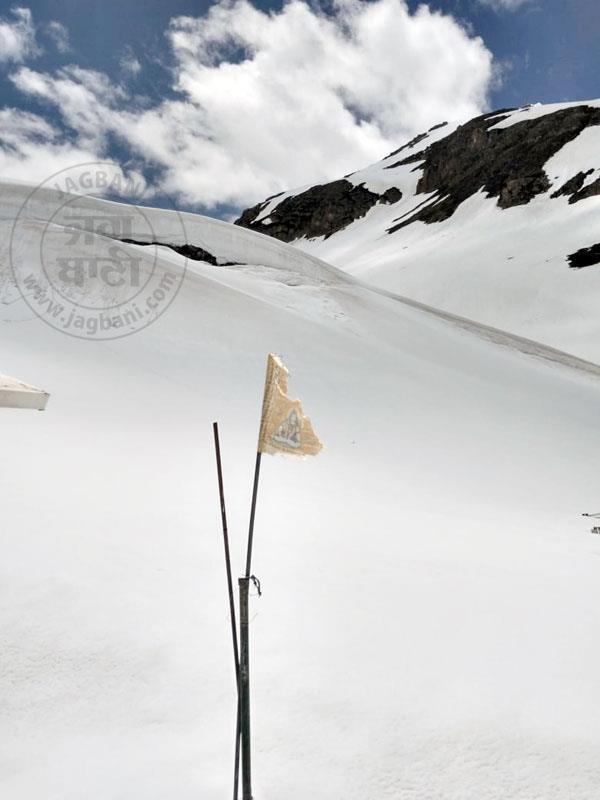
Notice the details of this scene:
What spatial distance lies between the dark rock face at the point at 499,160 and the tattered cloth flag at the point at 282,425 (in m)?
45.1

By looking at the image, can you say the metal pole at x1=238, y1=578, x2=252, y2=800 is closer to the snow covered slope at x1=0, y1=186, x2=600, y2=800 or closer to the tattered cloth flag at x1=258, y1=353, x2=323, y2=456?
the snow covered slope at x1=0, y1=186, x2=600, y2=800

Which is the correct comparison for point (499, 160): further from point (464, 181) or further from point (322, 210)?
point (322, 210)

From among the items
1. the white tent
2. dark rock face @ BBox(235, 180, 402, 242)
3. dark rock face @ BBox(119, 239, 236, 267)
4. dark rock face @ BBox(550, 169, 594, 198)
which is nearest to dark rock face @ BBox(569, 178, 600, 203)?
dark rock face @ BBox(550, 169, 594, 198)

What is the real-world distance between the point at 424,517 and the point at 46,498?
3.44 m

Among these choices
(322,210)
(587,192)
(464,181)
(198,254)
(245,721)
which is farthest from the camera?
(322,210)

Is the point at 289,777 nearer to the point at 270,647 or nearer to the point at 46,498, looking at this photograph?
the point at 270,647

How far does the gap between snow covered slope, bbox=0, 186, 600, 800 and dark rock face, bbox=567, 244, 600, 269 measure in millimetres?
24997

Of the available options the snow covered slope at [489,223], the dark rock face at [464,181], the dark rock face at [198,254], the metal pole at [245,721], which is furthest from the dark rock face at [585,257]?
the metal pole at [245,721]

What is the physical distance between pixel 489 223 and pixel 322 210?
32.0 m

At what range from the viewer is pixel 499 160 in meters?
49.4

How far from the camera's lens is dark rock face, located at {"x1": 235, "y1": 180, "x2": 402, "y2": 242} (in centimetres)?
6581

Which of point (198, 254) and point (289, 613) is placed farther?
point (198, 254)

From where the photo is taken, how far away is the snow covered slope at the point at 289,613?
2047 mm

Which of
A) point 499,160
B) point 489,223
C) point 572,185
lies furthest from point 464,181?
point 572,185
